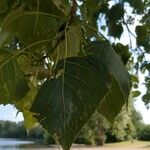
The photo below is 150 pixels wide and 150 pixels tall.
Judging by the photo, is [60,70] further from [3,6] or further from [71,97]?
[3,6]

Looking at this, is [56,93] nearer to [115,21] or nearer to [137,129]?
[115,21]

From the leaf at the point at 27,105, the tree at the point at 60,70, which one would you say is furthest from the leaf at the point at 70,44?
the leaf at the point at 27,105

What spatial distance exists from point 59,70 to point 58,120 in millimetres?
57

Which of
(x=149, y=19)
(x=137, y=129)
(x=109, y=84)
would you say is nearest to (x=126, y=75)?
(x=109, y=84)

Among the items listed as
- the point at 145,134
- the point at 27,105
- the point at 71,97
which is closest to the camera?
the point at 71,97

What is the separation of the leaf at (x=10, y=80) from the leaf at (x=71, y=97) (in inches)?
3.6

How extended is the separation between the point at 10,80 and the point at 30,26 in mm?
103

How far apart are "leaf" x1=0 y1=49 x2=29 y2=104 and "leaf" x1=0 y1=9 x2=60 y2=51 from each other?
0.05m

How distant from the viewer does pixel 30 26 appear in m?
0.63

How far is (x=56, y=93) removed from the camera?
0.46 m

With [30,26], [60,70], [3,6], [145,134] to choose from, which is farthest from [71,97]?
[145,134]

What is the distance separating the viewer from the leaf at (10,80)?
0.54 metres

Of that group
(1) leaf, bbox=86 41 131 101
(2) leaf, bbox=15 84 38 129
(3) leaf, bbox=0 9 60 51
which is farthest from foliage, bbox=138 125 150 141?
(1) leaf, bbox=86 41 131 101

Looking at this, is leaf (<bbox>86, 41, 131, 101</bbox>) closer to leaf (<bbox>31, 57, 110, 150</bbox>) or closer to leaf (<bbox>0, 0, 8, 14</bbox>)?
leaf (<bbox>31, 57, 110, 150</bbox>)
